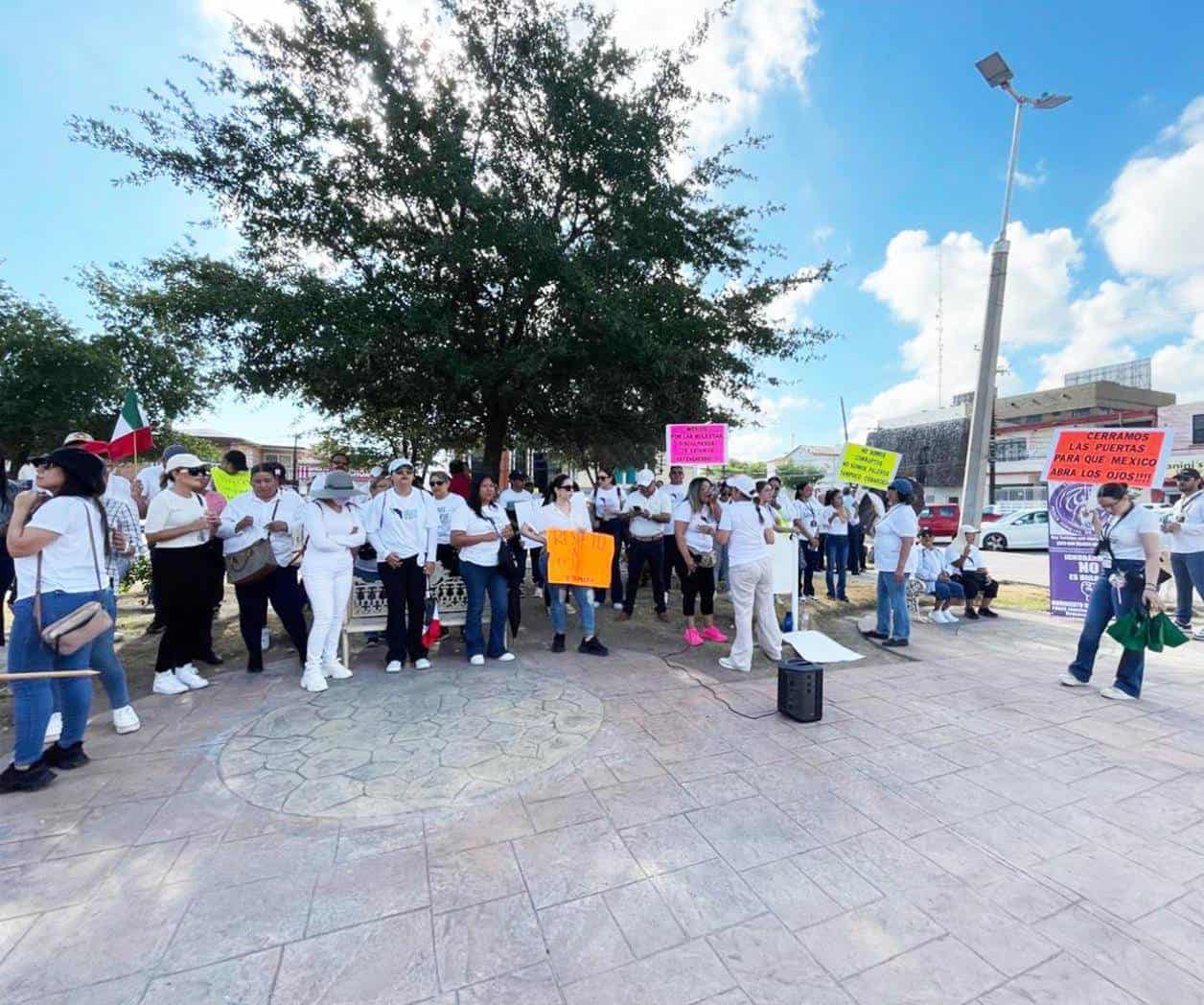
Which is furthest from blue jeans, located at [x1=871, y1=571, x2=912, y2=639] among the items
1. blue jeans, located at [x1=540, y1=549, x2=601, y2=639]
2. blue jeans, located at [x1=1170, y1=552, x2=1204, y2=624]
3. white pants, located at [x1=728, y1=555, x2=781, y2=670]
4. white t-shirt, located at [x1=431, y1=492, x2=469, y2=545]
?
white t-shirt, located at [x1=431, y1=492, x2=469, y2=545]

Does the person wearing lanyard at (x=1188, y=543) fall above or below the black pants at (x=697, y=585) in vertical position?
above

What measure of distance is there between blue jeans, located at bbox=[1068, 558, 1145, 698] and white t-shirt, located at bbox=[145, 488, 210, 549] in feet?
25.2

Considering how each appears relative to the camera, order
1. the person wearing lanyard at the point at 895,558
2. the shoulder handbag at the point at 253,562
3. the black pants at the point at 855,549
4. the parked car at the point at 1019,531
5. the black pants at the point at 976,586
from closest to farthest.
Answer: the shoulder handbag at the point at 253,562
the person wearing lanyard at the point at 895,558
the black pants at the point at 976,586
the black pants at the point at 855,549
the parked car at the point at 1019,531

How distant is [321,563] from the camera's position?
4.59 metres

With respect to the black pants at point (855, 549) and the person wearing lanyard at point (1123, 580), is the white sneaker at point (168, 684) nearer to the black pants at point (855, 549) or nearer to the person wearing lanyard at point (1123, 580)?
the person wearing lanyard at point (1123, 580)

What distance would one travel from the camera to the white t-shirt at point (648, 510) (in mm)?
6828

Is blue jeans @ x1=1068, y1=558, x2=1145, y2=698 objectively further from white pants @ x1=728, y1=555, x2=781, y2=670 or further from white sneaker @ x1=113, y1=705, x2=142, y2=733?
white sneaker @ x1=113, y1=705, x2=142, y2=733

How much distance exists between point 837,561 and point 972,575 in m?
1.81

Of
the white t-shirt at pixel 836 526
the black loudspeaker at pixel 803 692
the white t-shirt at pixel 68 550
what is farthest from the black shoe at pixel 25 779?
the white t-shirt at pixel 836 526

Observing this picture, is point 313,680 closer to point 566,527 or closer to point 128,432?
point 566,527

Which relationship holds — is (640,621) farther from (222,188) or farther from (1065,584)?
(222,188)

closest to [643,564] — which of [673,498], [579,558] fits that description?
[673,498]

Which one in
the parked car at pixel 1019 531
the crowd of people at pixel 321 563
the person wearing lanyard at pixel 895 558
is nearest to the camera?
the crowd of people at pixel 321 563

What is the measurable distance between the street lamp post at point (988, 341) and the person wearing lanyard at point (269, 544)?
924 centimetres
